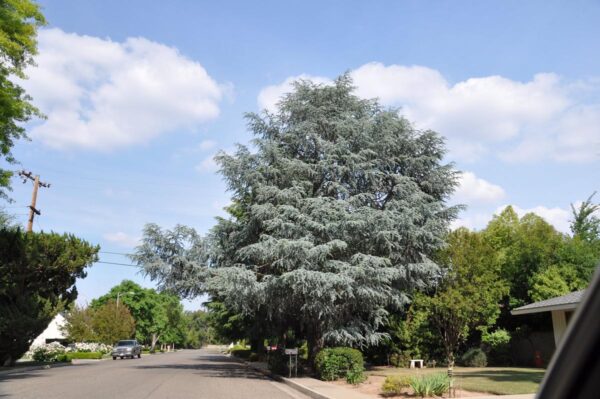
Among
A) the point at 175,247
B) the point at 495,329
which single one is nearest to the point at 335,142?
the point at 175,247

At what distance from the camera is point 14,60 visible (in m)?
19.3

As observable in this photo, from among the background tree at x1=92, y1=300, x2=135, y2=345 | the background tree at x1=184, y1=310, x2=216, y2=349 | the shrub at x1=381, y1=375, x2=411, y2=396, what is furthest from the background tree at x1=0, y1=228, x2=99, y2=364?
the background tree at x1=184, y1=310, x2=216, y2=349

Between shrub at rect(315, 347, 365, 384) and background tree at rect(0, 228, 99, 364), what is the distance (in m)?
15.8

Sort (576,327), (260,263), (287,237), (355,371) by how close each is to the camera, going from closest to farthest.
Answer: (576,327) → (355,371) → (287,237) → (260,263)

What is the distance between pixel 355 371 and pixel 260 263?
770cm

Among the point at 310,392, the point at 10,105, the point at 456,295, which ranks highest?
the point at 10,105

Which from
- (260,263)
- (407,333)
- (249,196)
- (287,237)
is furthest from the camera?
(407,333)

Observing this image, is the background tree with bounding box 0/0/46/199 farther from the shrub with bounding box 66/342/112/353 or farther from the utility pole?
the shrub with bounding box 66/342/112/353

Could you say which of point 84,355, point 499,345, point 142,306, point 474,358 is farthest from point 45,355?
point 142,306

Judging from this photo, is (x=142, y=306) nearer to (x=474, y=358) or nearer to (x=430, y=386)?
(x=474, y=358)

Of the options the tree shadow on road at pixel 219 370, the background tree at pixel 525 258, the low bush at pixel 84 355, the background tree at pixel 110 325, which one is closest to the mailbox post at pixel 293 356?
the tree shadow on road at pixel 219 370

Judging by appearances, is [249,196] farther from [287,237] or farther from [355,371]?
[355,371]

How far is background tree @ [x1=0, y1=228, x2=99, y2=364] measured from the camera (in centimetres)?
2677

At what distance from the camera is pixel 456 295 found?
16812 millimetres
